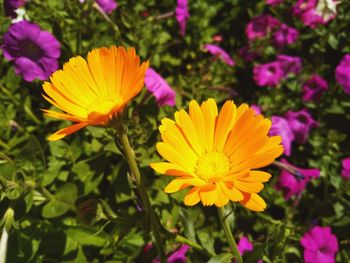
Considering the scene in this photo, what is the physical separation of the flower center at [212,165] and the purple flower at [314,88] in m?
1.26

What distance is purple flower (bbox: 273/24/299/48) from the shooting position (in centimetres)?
248

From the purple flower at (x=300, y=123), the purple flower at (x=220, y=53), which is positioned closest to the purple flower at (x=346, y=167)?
the purple flower at (x=300, y=123)

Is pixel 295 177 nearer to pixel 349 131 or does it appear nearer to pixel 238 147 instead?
pixel 349 131

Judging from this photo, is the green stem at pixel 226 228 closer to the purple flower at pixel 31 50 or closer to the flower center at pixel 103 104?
the flower center at pixel 103 104

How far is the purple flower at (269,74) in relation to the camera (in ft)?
7.65

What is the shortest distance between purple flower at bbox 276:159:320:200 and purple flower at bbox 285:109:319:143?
0.26 meters

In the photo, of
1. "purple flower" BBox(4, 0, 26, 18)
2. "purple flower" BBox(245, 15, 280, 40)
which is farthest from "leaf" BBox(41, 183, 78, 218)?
"purple flower" BBox(245, 15, 280, 40)

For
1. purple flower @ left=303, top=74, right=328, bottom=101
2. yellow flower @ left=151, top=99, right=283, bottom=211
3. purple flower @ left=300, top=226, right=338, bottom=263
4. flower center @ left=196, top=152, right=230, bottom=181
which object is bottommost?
purple flower @ left=300, top=226, right=338, bottom=263

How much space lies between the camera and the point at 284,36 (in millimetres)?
2508

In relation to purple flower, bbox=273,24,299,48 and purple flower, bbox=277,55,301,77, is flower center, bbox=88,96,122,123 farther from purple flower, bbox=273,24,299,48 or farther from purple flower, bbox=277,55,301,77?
purple flower, bbox=273,24,299,48

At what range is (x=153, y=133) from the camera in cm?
150

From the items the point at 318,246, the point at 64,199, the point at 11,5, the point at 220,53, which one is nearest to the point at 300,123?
the point at 220,53

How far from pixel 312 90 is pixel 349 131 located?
0.32 meters

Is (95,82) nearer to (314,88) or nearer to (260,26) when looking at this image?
(314,88)
